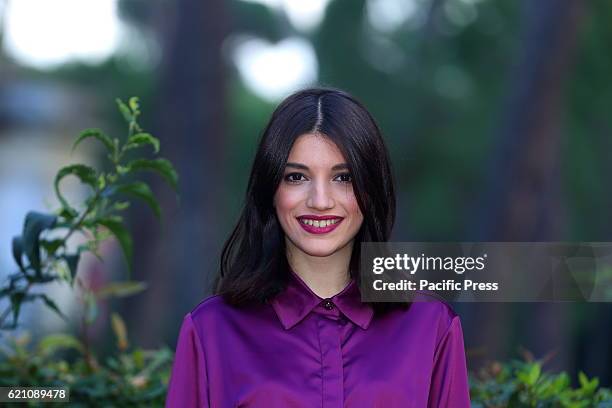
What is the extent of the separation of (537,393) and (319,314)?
854mm

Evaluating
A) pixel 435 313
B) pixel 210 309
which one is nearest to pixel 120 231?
pixel 210 309

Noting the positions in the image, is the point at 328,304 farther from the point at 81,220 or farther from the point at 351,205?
the point at 81,220

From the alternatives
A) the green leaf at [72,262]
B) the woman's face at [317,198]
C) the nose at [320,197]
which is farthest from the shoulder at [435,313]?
the green leaf at [72,262]

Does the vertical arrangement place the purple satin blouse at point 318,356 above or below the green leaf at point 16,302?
below

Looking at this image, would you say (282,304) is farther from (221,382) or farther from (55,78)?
(55,78)

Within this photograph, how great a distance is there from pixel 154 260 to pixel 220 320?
11.2 m

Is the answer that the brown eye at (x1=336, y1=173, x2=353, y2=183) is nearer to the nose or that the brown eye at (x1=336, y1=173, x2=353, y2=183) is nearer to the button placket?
the nose

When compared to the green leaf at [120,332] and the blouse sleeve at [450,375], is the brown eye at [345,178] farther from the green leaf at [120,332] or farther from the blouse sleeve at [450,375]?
the green leaf at [120,332]

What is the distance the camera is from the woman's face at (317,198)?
8.79ft

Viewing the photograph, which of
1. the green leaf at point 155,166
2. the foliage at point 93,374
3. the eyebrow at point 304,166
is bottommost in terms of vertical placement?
the foliage at point 93,374

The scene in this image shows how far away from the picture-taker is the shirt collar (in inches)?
106

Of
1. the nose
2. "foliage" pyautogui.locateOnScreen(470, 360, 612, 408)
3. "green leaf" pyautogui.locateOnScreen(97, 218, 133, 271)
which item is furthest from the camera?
"green leaf" pyautogui.locateOnScreen(97, 218, 133, 271)

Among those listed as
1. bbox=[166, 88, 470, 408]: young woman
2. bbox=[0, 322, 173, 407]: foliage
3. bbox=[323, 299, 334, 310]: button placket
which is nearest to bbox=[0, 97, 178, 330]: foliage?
bbox=[0, 322, 173, 407]: foliage

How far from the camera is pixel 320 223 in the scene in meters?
2.71
